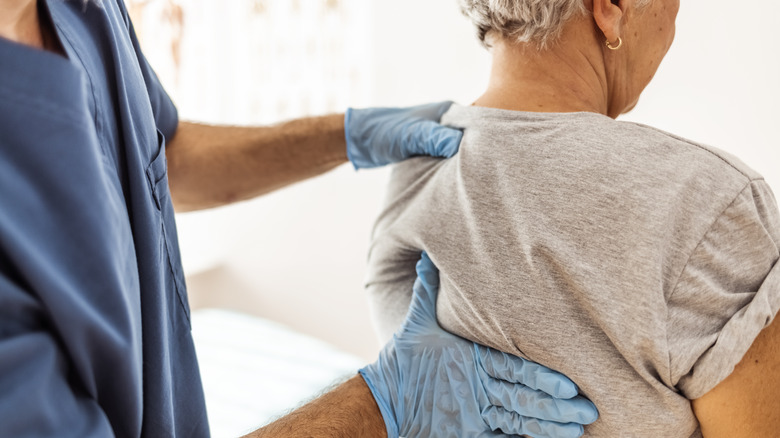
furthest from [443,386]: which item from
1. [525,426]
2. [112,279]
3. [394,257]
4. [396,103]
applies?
[396,103]

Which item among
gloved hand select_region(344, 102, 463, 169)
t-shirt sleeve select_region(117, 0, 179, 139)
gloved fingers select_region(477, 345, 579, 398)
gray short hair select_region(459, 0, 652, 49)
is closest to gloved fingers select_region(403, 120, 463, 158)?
gloved hand select_region(344, 102, 463, 169)

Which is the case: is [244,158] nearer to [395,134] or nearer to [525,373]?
[395,134]

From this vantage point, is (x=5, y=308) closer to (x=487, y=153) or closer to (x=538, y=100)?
(x=487, y=153)

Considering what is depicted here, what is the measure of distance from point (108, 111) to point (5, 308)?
0.28 meters

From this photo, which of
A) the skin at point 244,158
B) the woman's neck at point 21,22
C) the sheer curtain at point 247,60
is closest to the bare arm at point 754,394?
the skin at point 244,158

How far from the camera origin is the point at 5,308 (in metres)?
0.56

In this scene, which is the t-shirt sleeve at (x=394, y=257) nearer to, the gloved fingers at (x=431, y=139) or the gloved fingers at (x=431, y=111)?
the gloved fingers at (x=431, y=139)

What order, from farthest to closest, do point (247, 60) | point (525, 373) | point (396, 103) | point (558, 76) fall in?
1. point (247, 60)
2. point (396, 103)
3. point (558, 76)
4. point (525, 373)

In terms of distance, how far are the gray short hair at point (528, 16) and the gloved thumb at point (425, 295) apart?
42 centimetres

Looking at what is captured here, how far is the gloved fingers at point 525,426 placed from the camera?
85cm

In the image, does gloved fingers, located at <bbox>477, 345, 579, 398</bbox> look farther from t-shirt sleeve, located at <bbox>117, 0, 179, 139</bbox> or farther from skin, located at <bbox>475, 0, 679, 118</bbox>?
t-shirt sleeve, located at <bbox>117, 0, 179, 139</bbox>

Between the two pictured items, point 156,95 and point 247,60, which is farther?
point 247,60

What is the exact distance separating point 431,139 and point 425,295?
295mm

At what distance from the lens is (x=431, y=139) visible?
1050 millimetres
